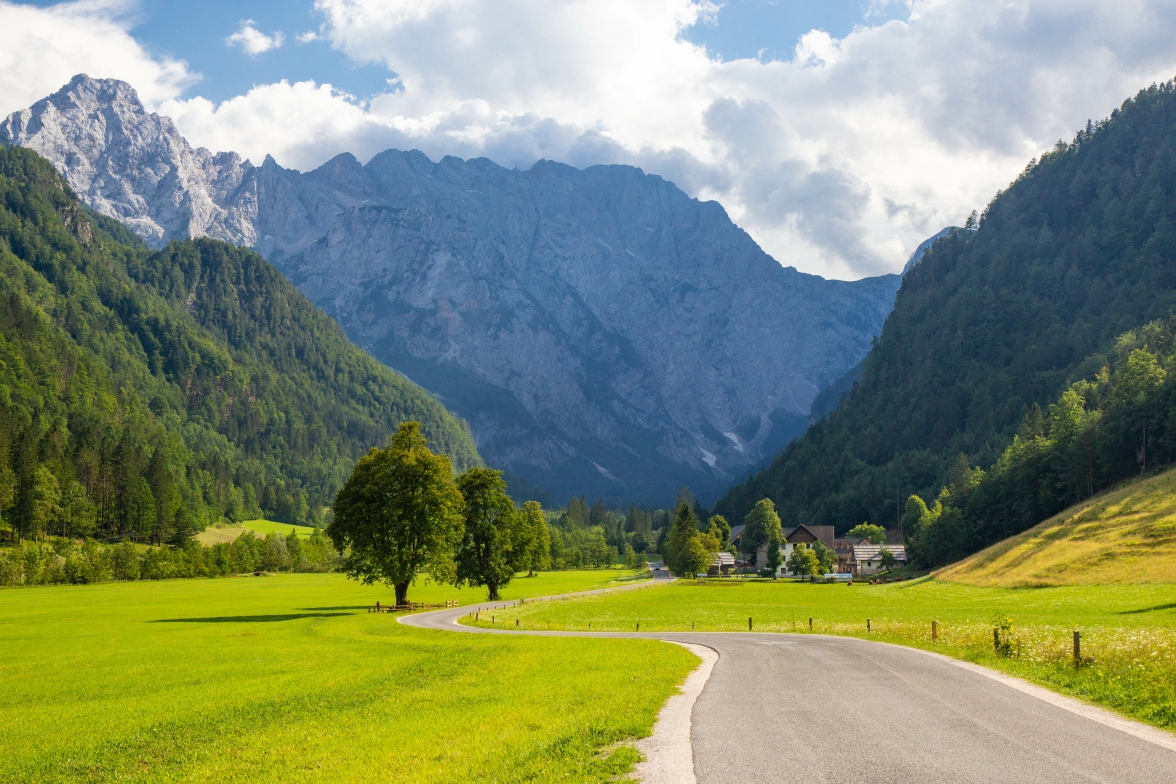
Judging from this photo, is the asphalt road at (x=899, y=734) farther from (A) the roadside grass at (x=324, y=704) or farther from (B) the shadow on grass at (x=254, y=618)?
(B) the shadow on grass at (x=254, y=618)

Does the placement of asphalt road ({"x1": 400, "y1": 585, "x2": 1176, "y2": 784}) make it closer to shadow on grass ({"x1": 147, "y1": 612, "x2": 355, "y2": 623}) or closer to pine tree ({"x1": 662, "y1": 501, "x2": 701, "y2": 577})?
shadow on grass ({"x1": 147, "y1": 612, "x2": 355, "y2": 623})

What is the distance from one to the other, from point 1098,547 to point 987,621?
1710 inches

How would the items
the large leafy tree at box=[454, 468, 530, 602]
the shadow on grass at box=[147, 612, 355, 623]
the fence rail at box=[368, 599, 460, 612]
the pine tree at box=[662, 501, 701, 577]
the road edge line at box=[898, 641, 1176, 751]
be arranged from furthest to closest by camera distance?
the pine tree at box=[662, 501, 701, 577], the large leafy tree at box=[454, 468, 530, 602], the fence rail at box=[368, 599, 460, 612], the shadow on grass at box=[147, 612, 355, 623], the road edge line at box=[898, 641, 1176, 751]

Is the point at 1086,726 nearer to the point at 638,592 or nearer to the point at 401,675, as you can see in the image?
the point at 401,675

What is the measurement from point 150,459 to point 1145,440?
195178 millimetres

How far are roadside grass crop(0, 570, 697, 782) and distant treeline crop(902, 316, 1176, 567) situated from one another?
4139 inches

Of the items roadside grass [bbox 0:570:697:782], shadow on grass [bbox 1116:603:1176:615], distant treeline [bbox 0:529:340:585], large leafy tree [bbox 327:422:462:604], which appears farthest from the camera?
distant treeline [bbox 0:529:340:585]

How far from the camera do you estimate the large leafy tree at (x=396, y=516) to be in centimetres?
7869

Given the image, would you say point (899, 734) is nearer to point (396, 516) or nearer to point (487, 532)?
point (396, 516)

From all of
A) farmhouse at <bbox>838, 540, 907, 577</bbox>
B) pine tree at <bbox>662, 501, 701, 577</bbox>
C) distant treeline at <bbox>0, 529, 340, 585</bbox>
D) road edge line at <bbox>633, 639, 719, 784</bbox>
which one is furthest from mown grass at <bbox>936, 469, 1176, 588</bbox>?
distant treeline at <bbox>0, 529, 340, 585</bbox>

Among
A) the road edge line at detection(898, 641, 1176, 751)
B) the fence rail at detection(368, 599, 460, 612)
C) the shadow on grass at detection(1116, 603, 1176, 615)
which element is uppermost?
the road edge line at detection(898, 641, 1176, 751)

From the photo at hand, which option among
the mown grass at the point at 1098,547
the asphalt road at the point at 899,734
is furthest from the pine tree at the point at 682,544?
the asphalt road at the point at 899,734

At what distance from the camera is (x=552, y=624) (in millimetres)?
64875

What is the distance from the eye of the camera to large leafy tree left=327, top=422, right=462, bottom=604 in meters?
78.7
